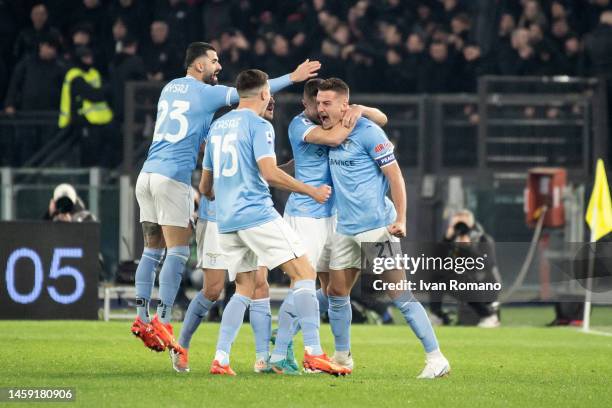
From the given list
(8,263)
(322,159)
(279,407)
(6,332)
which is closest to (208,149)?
(322,159)

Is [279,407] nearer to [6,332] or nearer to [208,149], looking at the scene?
[208,149]

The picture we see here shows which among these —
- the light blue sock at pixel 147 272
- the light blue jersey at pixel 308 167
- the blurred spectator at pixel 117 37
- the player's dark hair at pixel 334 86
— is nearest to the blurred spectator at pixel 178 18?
the blurred spectator at pixel 117 37

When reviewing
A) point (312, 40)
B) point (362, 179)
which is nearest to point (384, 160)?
point (362, 179)

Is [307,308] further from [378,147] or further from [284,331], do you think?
[378,147]

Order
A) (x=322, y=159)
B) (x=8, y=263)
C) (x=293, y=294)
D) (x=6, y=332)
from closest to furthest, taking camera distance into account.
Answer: (x=293, y=294) < (x=322, y=159) < (x=6, y=332) < (x=8, y=263)

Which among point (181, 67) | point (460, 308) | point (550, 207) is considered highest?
point (181, 67)

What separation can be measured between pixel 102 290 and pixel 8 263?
170 centimetres

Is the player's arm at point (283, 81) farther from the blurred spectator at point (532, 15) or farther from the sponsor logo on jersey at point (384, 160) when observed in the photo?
the blurred spectator at point (532, 15)

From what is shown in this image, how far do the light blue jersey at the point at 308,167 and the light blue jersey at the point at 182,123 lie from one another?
62cm

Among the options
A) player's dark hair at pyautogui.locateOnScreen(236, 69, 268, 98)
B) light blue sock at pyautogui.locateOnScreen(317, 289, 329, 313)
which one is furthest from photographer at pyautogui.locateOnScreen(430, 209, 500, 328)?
player's dark hair at pyautogui.locateOnScreen(236, 69, 268, 98)

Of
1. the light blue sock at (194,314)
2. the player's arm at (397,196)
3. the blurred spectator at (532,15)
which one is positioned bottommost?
the light blue sock at (194,314)

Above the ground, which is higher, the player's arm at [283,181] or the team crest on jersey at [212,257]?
the player's arm at [283,181]

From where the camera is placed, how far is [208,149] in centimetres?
1062

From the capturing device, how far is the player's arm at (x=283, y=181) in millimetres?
10109
